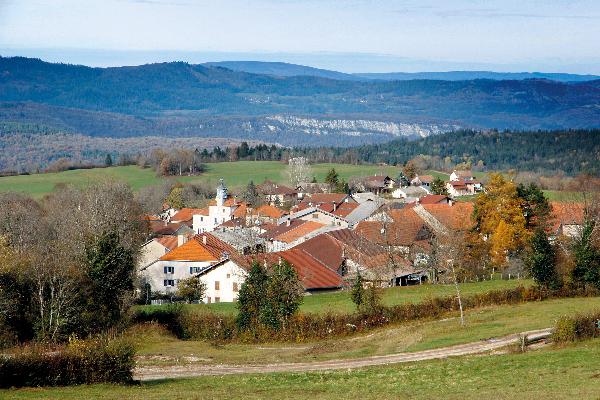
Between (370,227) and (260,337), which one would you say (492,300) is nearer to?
(260,337)

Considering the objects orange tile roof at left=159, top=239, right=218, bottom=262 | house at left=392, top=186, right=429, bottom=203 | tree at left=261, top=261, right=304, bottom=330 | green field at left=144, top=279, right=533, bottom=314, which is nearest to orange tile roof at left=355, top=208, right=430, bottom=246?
orange tile roof at left=159, top=239, right=218, bottom=262

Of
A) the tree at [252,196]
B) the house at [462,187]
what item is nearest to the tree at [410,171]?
the house at [462,187]

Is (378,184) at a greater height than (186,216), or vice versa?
(378,184)

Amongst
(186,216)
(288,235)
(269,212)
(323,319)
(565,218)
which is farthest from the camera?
(186,216)

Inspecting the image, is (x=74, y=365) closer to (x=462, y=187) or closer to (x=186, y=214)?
(x=186, y=214)

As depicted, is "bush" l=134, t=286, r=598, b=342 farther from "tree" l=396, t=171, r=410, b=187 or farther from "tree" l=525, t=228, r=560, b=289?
"tree" l=396, t=171, r=410, b=187

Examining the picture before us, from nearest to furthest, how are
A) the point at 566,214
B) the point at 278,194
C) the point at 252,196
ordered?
the point at 566,214 → the point at 252,196 → the point at 278,194

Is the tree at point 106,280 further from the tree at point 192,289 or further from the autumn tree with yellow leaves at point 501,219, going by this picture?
the autumn tree with yellow leaves at point 501,219

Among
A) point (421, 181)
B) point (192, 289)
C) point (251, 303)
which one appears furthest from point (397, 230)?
point (421, 181)
